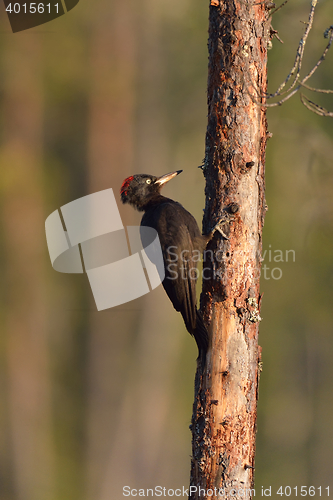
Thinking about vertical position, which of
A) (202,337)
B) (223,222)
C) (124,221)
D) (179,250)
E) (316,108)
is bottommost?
(202,337)

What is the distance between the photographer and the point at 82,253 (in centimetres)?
907

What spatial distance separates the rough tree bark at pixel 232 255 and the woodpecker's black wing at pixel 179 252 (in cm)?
33

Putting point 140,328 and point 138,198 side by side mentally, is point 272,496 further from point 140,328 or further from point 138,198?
point 138,198

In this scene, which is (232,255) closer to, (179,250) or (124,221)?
(179,250)

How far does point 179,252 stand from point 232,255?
0.63m

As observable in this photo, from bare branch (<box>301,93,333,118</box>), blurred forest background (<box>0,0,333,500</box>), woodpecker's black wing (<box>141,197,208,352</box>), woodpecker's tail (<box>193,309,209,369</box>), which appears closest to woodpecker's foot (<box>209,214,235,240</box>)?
woodpecker's black wing (<box>141,197,208,352</box>)

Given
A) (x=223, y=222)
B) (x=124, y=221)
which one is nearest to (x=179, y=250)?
(x=223, y=222)

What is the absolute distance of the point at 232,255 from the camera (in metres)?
2.98

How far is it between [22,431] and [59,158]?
21.7 ft

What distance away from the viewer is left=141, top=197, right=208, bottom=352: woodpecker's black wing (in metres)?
3.39

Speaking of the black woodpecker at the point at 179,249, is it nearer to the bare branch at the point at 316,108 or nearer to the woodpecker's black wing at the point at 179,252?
the woodpecker's black wing at the point at 179,252

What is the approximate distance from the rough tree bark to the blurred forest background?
19.2 ft

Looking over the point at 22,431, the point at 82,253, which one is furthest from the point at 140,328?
the point at 22,431

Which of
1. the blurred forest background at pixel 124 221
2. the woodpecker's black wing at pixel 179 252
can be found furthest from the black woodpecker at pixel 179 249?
the blurred forest background at pixel 124 221
